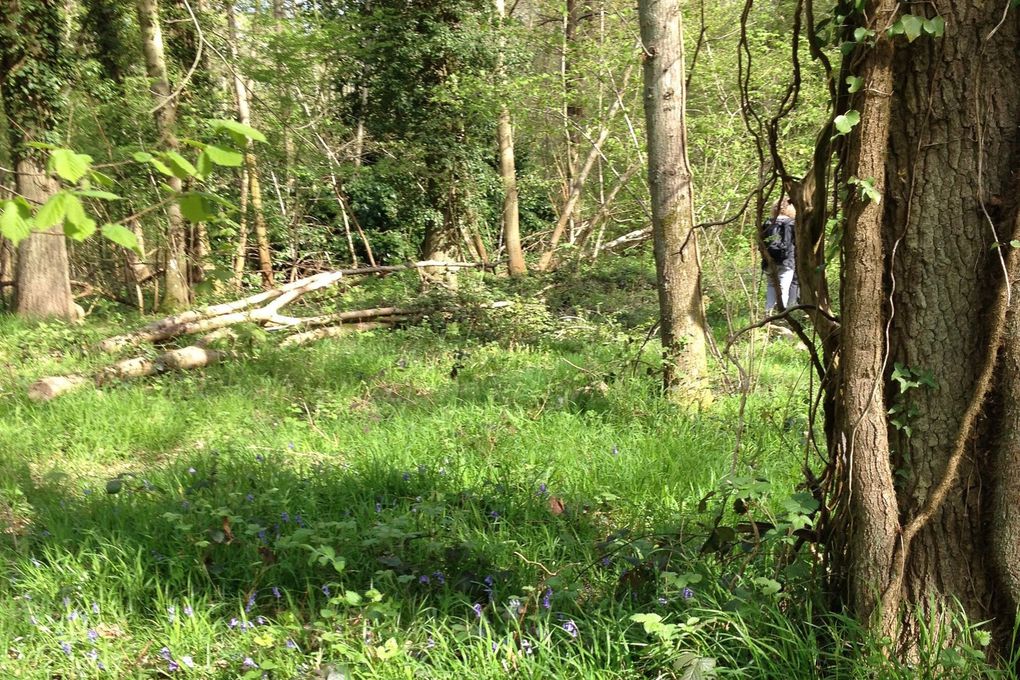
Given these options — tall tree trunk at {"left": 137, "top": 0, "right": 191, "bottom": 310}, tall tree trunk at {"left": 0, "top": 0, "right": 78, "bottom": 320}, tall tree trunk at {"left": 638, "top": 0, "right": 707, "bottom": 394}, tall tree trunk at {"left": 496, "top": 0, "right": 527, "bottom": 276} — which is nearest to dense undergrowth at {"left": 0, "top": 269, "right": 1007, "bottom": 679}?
tall tree trunk at {"left": 638, "top": 0, "right": 707, "bottom": 394}

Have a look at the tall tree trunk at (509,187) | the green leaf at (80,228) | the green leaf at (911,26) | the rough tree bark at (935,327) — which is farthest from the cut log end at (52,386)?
the tall tree trunk at (509,187)

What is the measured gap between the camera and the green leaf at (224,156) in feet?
4.90

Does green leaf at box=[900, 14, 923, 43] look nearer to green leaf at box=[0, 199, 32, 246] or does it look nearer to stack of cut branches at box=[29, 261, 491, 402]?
green leaf at box=[0, 199, 32, 246]

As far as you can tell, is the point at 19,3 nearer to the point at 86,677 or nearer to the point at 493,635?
the point at 86,677

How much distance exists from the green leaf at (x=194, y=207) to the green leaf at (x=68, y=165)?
0.20 metres

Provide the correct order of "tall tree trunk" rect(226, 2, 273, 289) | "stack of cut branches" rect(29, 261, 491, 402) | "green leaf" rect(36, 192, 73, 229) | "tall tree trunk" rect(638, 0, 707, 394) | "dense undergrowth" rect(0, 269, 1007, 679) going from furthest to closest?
"tall tree trunk" rect(226, 2, 273, 289) < "stack of cut branches" rect(29, 261, 491, 402) < "tall tree trunk" rect(638, 0, 707, 394) < "dense undergrowth" rect(0, 269, 1007, 679) < "green leaf" rect(36, 192, 73, 229)

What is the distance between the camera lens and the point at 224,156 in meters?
1.50

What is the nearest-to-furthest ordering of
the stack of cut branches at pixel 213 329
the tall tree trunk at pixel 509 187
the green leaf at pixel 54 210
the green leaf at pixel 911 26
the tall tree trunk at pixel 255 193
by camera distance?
the green leaf at pixel 54 210 → the green leaf at pixel 911 26 → the stack of cut branches at pixel 213 329 → the tall tree trunk at pixel 255 193 → the tall tree trunk at pixel 509 187

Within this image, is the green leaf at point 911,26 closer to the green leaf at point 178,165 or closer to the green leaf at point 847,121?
the green leaf at point 847,121

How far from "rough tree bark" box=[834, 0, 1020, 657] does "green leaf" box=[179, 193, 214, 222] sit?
5.75ft

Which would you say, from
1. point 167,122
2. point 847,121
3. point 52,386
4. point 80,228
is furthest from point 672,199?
point 167,122

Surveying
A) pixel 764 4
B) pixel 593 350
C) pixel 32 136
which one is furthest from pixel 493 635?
pixel 32 136

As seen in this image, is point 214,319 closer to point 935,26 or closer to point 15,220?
point 15,220

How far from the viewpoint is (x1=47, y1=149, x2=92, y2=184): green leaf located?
142 centimetres
